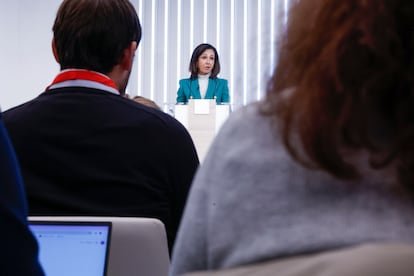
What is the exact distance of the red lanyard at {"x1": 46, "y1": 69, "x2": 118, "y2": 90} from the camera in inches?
69.5

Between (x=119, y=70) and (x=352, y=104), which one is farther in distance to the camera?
(x=119, y=70)

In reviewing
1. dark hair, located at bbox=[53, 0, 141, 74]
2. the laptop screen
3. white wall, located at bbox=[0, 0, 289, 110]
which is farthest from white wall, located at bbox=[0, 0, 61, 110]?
the laptop screen

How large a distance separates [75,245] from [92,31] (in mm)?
876

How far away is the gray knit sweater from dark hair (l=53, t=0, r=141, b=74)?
1267 millimetres

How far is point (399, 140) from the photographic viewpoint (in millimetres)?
546

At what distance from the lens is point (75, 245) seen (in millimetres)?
1141

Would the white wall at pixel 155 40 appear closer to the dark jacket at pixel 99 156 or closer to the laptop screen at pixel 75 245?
the dark jacket at pixel 99 156

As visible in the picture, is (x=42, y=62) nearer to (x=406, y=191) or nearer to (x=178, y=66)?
(x=178, y=66)

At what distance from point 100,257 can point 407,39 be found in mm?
767

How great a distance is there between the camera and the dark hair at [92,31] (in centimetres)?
185

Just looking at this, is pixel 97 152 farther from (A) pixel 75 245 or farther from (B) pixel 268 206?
(B) pixel 268 206

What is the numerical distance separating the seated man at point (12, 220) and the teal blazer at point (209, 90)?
17.2ft

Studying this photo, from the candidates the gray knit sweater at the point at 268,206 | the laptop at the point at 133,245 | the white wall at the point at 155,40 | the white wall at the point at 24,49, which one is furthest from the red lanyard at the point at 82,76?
the white wall at the point at 24,49

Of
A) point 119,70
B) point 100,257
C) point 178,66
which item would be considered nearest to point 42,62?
point 178,66
